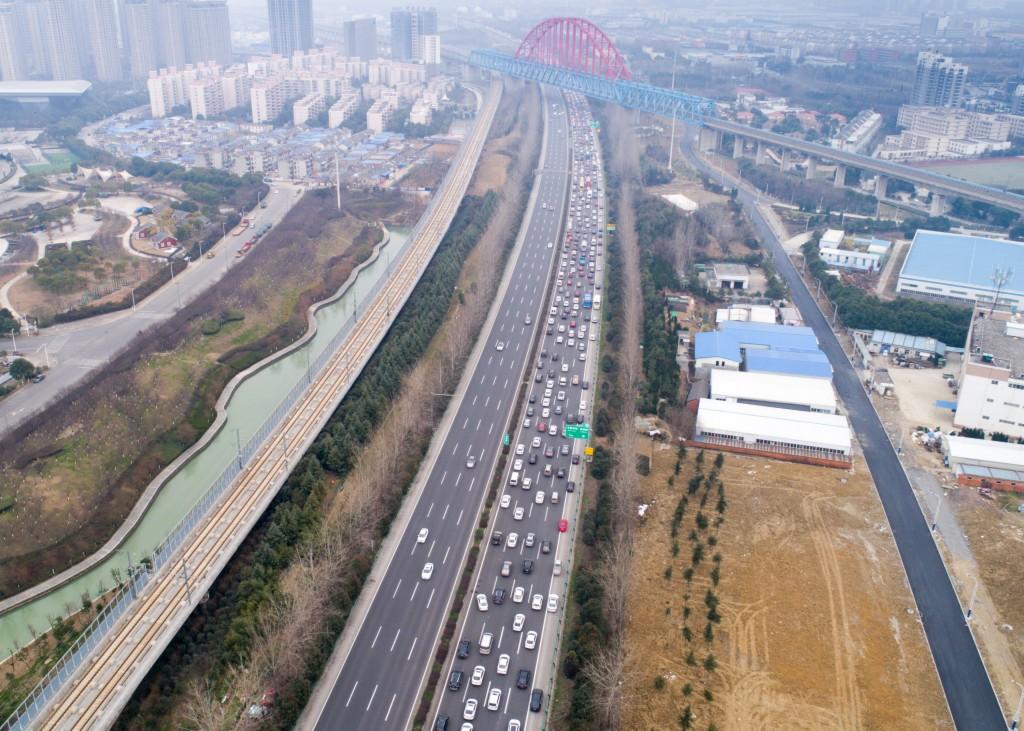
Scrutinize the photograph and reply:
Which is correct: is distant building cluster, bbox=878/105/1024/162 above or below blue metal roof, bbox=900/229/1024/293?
above

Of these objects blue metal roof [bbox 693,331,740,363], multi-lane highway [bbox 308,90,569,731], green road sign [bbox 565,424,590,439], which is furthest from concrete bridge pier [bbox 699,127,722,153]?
green road sign [bbox 565,424,590,439]

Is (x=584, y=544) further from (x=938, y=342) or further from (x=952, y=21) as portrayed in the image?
(x=952, y=21)

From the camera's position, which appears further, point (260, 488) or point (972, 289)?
point (972, 289)

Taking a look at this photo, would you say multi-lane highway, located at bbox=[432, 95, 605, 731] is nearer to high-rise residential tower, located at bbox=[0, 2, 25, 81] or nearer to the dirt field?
the dirt field

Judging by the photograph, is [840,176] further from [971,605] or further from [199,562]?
[199,562]

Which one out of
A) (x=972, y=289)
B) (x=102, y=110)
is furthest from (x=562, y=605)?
(x=102, y=110)

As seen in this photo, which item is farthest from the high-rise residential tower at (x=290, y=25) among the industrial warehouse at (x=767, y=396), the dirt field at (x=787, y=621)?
the dirt field at (x=787, y=621)

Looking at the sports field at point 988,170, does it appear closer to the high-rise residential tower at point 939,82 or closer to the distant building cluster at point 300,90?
the high-rise residential tower at point 939,82
